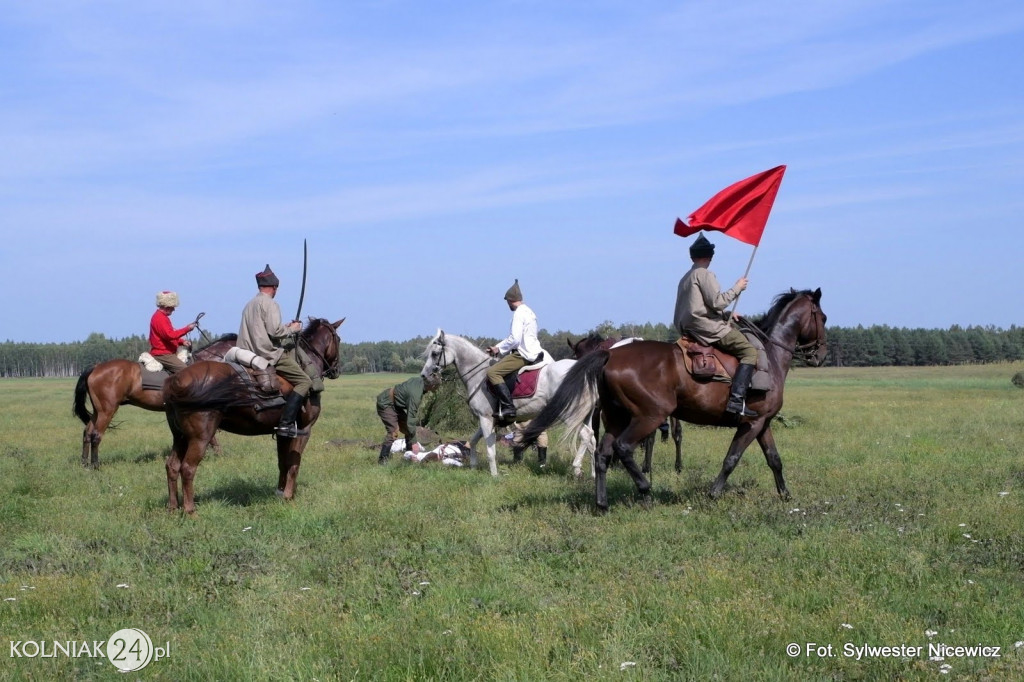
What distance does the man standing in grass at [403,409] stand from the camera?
16266mm

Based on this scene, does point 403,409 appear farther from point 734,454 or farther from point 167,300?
point 734,454

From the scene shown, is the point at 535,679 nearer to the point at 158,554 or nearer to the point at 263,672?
the point at 263,672

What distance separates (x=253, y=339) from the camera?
37.9ft

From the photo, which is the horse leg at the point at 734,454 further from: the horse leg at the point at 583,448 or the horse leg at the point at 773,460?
the horse leg at the point at 583,448

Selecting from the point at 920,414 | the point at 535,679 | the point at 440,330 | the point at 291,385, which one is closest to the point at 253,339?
the point at 291,385

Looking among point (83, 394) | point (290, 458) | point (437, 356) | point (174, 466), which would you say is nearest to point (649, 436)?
point (437, 356)

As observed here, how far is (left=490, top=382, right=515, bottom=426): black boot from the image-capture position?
14.5m

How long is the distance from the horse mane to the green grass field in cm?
211

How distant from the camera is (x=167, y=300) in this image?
15.6 metres

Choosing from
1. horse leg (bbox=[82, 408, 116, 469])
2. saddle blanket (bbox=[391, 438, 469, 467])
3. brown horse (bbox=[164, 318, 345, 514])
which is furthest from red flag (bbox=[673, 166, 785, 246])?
horse leg (bbox=[82, 408, 116, 469])

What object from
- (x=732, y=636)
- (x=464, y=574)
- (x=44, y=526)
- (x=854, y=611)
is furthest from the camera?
(x=44, y=526)

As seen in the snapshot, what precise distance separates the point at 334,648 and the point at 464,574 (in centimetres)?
196

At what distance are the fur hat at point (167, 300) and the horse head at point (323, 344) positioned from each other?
436cm

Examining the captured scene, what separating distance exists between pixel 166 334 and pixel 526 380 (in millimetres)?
6341
